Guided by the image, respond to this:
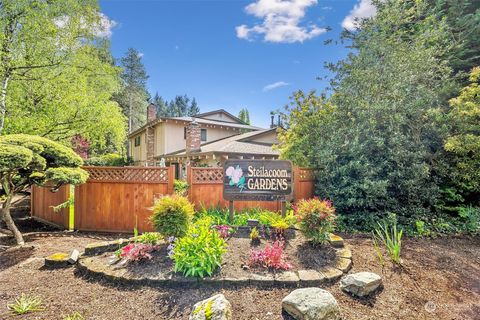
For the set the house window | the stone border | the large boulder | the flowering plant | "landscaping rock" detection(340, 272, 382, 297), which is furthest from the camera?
the house window

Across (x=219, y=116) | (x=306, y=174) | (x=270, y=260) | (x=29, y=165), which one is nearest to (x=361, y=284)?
(x=270, y=260)

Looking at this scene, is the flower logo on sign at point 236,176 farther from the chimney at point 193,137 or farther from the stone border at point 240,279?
the chimney at point 193,137

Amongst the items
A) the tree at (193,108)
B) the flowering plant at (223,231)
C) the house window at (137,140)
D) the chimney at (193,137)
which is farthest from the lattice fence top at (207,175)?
the tree at (193,108)

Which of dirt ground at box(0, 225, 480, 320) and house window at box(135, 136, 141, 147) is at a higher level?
house window at box(135, 136, 141, 147)

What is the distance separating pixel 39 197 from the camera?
748 cm

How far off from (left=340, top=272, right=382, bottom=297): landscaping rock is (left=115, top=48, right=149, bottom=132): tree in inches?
1255

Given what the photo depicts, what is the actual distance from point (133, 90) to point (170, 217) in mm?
33433

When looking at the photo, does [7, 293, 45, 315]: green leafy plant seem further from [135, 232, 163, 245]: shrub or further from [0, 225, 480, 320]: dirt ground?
[135, 232, 163, 245]: shrub

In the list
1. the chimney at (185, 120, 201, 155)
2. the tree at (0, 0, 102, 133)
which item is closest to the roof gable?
the chimney at (185, 120, 201, 155)

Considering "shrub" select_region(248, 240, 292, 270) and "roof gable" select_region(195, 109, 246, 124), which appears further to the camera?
"roof gable" select_region(195, 109, 246, 124)

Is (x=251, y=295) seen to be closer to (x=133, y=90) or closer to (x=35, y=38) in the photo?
(x=35, y=38)

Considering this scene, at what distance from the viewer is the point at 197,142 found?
48.0 ft

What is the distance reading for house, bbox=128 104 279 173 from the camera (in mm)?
13141

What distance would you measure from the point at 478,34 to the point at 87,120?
48.0 feet
